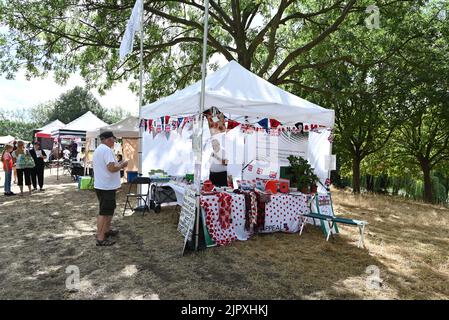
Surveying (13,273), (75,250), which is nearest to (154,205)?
(75,250)

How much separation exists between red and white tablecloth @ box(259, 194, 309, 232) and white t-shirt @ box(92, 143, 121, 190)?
96.4 inches

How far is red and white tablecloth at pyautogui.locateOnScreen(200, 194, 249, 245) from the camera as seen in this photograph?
4.98 meters

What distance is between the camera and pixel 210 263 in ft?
14.1

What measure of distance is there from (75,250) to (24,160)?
5.61 metres

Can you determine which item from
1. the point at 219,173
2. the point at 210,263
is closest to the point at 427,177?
the point at 219,173

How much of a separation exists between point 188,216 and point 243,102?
75.4 inches

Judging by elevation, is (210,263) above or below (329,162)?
below

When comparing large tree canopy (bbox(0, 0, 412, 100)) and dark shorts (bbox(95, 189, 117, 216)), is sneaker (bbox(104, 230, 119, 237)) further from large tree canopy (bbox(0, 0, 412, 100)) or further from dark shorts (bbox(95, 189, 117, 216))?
large tree canopy (bbox(0, 0, 412, 100))

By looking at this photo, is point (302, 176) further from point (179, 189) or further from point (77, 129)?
point (77, 129)

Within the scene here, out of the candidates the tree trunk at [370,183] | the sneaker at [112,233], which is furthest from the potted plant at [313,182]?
the tree trunk at [370,183]

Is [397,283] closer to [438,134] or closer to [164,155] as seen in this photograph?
[164,155]

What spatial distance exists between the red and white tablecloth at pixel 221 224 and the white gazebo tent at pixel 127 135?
6621 mm

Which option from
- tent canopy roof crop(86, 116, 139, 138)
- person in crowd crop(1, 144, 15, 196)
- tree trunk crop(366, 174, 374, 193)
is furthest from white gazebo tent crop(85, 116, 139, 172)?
tree trunk crop(366, 174, 374, 193)
